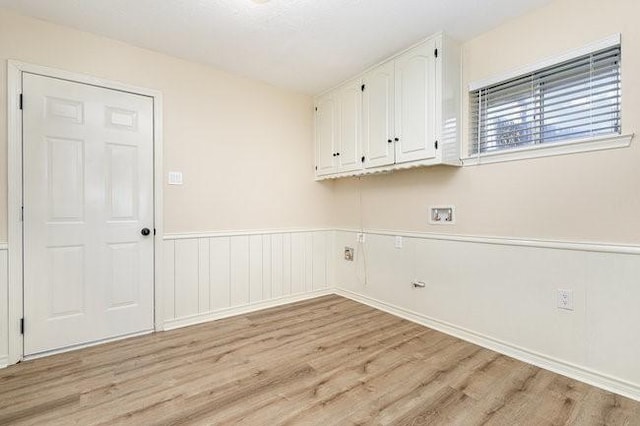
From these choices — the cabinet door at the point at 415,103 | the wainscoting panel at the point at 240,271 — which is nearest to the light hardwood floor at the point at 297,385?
the wainscoting panel at the point at 240,271

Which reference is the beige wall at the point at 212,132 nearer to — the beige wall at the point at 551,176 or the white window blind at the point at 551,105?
the beige wall at the point at 551,176

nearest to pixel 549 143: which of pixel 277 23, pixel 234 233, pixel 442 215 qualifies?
pixel 442 215

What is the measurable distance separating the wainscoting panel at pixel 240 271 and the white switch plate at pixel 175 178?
517 millimetres

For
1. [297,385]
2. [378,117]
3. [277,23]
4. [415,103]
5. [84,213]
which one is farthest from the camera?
[378,117]

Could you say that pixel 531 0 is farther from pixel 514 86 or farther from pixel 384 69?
pixel 384 69

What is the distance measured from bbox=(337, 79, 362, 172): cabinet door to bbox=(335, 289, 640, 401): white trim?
5.27ft

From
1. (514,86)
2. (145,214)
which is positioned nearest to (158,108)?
(145,214)

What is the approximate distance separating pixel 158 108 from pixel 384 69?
2137mm

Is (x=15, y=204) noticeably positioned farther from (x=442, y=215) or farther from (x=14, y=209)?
(x=442, y=215)

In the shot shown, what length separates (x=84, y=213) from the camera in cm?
249

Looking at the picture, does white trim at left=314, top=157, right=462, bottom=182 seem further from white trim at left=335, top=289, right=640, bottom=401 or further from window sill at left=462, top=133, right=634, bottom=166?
white trim at left=335, top=289, right=640, bottom=401

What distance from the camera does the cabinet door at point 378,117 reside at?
2.90 meters

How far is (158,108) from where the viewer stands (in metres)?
2.81

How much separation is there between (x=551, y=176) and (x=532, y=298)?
881 mm
